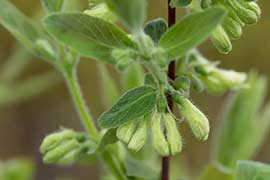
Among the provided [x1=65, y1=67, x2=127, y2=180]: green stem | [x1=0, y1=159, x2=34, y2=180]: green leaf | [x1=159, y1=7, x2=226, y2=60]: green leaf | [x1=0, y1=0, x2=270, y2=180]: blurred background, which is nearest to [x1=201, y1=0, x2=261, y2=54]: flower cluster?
[x1=159, y1=7, x2=226, y2=60]: green leaf

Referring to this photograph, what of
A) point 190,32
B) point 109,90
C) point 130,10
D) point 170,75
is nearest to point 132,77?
point 109,90

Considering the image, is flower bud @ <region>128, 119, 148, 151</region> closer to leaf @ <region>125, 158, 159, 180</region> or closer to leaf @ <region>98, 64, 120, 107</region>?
leaf @ <region>125, 158, 159, 180</region>

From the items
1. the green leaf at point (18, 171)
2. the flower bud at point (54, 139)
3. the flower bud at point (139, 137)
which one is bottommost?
the flower bud at point (139, 137)

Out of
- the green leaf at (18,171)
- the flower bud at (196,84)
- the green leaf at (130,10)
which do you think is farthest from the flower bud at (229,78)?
the green leaf at (18,171)

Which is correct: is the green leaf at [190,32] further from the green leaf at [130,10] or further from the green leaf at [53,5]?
the green leaf at [53,5]

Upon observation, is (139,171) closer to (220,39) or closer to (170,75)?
(170,75)

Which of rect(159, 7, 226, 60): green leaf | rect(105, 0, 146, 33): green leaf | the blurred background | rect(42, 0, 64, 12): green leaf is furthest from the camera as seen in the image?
the blurred background
